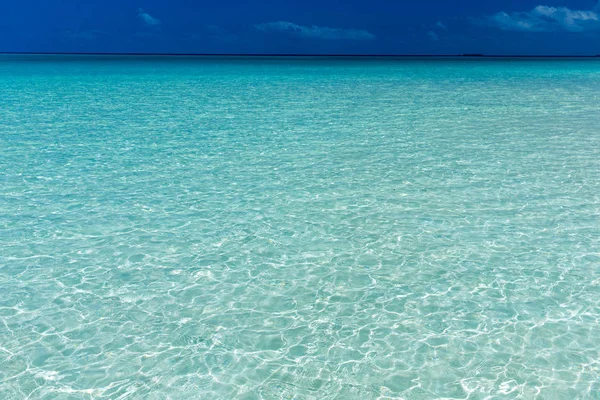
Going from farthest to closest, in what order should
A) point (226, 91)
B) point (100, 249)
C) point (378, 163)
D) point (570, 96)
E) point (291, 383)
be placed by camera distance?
point (226, 91) → point (570, 96) → point (378, 163) → point (100, 249) → point (291, 383)

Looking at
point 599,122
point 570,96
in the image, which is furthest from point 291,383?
point 570,96

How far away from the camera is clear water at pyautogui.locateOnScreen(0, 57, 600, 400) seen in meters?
3.54

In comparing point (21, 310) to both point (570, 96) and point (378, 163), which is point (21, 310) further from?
point (570, 96)

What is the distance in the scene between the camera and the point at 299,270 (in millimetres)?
5043

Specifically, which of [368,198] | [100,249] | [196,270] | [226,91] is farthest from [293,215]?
[226,91]

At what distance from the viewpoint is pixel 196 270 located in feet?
16.5

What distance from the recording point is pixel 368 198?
7.12m

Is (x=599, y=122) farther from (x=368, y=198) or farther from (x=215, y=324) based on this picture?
(x=215, y=324)

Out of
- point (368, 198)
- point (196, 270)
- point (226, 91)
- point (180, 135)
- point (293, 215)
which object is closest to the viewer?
point (196, 270)

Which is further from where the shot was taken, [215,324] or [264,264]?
[264,264]

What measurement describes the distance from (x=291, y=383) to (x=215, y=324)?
92 cm

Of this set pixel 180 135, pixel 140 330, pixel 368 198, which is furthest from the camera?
pixel 180 135

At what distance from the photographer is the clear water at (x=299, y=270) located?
3.54m

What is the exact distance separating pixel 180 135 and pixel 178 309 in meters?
7.94
